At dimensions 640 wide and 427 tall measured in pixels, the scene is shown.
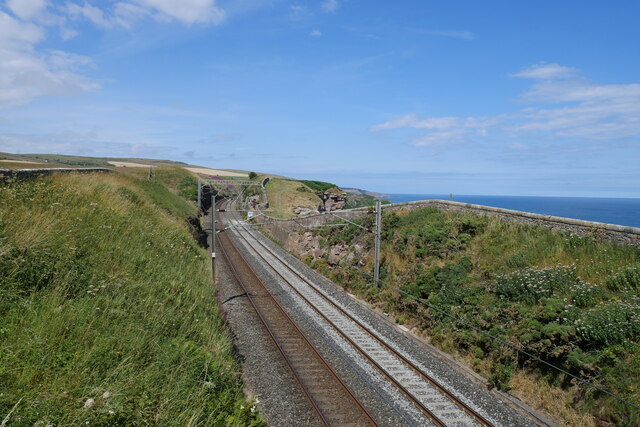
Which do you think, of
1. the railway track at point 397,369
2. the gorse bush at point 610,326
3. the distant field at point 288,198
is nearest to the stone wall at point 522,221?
the gorse bush at point 610,326

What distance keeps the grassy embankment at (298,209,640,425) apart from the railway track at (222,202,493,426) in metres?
2.33

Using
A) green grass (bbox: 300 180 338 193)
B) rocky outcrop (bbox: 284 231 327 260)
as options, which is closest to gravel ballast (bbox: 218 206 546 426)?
rocky outcrop (bbox: 284 231 327 260)

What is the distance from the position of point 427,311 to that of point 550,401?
24.9 ft

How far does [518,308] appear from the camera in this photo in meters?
16.0

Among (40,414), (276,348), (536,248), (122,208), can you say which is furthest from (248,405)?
(536,248)

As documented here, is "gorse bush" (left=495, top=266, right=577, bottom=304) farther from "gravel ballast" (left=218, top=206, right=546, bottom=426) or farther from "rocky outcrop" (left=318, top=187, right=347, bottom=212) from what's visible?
"rocky outcrop" (left=318, top=187, right=347, bottom=212)

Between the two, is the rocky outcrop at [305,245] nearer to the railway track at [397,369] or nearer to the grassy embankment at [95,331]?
the railway track at [397,369]

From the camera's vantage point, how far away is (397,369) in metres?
14.8

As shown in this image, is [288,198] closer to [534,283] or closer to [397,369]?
[534,283]

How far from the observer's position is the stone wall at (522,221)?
55.1 feet

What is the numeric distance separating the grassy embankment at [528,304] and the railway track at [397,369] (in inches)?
91.8

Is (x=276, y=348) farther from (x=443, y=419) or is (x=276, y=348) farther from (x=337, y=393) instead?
(x=443, y=419)

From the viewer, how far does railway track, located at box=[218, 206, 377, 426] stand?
11688mm

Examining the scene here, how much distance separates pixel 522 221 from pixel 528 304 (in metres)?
7.62
